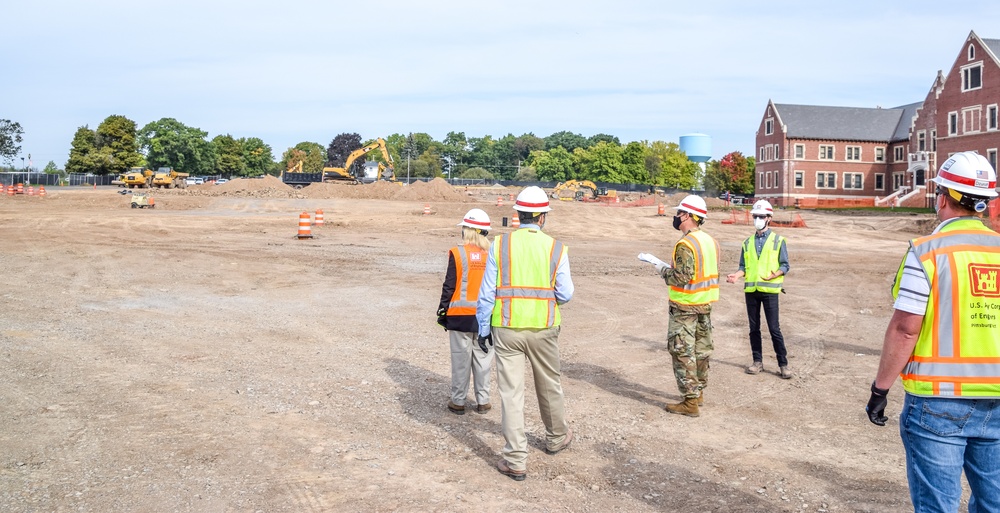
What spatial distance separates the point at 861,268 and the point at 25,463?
71.6 ft

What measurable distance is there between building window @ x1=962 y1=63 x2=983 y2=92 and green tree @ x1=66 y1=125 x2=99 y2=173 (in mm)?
90371

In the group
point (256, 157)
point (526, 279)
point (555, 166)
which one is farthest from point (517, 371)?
point (256, 157)

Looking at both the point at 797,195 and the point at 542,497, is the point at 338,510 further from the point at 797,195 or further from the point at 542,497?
the point at 797,195

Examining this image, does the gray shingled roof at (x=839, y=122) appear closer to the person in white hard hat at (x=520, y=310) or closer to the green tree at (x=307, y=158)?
the green tree at (x=307, y=158)

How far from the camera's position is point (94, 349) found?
982cm

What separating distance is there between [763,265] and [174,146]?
4300 inches

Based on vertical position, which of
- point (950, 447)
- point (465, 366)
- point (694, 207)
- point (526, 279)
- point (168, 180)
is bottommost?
point (465, 366)

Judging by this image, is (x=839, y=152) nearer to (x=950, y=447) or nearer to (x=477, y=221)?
(x=477, y=221)

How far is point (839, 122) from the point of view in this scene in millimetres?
77750

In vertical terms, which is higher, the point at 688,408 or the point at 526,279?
the point at 526,279

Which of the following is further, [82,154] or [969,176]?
[82,154]

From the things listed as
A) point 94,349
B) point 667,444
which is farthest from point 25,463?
point 667,444

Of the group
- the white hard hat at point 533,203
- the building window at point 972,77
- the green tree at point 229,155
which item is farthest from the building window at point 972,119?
the green tree at point 229,155

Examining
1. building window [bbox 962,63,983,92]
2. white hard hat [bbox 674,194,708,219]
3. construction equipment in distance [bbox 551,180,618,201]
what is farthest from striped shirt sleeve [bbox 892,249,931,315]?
construction equipment in distance [bbox 551,180,618,201]
